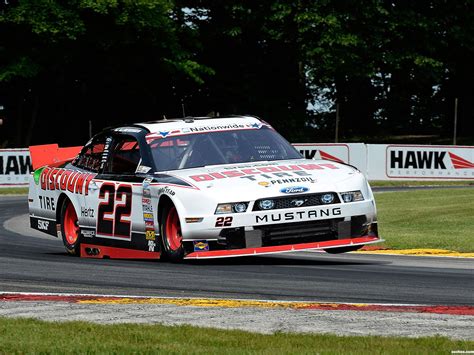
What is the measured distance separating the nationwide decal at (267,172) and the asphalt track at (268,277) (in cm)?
90

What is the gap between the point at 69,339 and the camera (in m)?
7.47

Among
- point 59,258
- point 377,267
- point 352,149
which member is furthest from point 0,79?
point 377,267

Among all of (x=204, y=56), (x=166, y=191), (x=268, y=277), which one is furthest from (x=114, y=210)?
(x=204, y=56)

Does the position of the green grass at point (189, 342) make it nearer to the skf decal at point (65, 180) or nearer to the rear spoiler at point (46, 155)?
the skf decal at point (65, 180)

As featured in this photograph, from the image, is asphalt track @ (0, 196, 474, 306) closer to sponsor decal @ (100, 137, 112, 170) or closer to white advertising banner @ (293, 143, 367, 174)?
sponsor decal @ (100, 137, 112, 170)

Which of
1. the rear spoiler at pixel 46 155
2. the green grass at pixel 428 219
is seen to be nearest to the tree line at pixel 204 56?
the green grass at pixel 428 219

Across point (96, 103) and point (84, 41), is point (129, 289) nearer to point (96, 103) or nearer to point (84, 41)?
point (84, 41)

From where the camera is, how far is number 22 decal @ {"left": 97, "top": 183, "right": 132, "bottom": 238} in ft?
43.9

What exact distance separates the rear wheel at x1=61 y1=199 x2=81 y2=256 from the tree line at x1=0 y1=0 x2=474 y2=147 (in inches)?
1051

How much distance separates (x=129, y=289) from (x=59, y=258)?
371 centimetres

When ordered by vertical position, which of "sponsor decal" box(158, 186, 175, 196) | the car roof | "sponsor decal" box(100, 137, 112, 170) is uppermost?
the car roof

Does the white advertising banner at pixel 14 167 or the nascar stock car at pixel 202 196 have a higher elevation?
the nascar stock car at pixel 202 196

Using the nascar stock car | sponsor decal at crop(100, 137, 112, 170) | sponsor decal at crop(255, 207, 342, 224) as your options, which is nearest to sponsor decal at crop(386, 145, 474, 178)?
the nascar stock car

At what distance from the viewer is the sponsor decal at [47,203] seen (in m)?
15.3
